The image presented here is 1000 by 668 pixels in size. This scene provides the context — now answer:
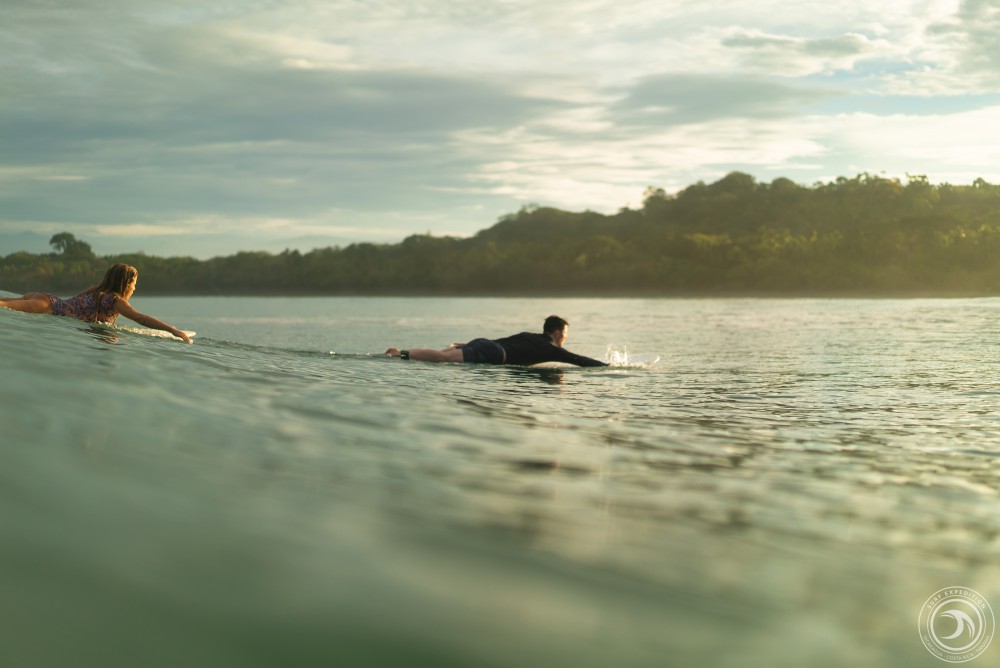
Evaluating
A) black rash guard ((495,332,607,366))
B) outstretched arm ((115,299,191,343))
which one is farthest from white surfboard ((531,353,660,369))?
outstretched arm ((115,299,191,343))

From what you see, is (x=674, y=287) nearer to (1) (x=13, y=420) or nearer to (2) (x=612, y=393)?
(2) (x=612, y=393)

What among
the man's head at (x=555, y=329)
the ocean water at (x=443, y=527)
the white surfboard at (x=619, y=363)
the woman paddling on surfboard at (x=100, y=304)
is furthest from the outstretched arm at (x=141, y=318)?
the man's head at (x=555, y=329)

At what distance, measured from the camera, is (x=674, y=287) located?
100 meters

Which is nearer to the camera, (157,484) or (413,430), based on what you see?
(157,484)

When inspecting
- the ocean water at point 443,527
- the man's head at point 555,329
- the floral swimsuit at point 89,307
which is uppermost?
the floral swimsuit at point 89,307

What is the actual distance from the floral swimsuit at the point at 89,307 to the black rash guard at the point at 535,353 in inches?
248

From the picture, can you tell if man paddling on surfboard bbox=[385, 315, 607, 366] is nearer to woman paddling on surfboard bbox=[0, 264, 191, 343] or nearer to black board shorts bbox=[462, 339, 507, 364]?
black board shorts bbox=[462, 339, 507, 364]

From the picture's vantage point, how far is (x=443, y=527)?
326 centimetres

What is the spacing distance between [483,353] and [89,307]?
6.27 meters

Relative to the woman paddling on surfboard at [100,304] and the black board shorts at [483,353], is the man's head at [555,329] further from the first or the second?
the woman paddling on surfboard at [100,304]

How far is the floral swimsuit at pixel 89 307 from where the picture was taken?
35.9 ft

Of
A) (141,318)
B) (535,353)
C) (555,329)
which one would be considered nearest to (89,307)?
(141,318)

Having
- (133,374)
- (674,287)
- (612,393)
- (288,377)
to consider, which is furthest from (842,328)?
(674,287)

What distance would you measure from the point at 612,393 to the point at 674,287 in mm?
91789
